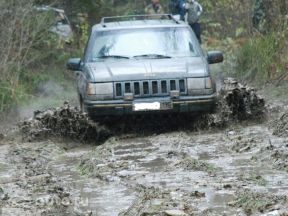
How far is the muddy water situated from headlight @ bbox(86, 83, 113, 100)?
575mm

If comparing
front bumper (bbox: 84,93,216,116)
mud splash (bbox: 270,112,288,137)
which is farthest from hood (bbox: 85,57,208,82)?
mud splash (bbox: 270,112,288,137)

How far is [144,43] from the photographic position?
11.6 metres

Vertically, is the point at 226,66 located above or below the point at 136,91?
below

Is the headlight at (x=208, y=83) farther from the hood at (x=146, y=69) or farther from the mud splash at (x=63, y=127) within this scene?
the mud splash at (x=63, y=127)

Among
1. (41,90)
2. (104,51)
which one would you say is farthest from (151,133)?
(41,90)

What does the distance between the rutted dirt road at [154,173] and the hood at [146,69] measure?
0.77 meters

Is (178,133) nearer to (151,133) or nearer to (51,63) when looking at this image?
(151,133)

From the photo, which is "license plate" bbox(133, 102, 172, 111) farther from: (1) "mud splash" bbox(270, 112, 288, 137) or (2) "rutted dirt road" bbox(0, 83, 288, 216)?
(1) "mud splash" bbox(270, 112, 288, 137)

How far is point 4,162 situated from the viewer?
926 centimetres

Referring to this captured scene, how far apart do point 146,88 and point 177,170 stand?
2.74 meters

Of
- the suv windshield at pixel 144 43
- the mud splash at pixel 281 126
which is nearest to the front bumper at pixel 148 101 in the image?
the mud splash at pixel 281 126

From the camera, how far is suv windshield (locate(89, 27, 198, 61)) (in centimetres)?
1144

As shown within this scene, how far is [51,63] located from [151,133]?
7264mm

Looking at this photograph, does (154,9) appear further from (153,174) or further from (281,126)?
(153,174)
